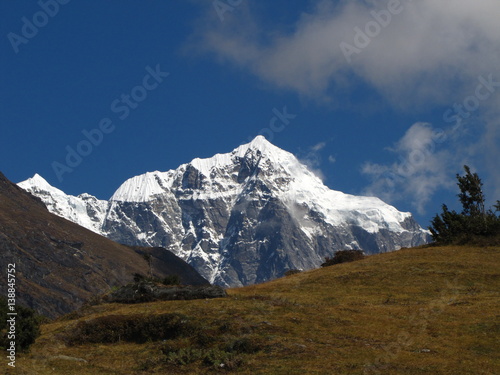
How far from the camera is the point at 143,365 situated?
36.6 m

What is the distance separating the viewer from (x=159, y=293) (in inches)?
2078

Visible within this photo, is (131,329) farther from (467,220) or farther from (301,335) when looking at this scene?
(467,220)

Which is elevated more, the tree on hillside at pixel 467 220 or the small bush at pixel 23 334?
the tree on hillside at pixel 467 220

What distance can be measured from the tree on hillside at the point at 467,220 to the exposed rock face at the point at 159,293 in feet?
127

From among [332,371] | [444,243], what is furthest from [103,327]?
[444,243]

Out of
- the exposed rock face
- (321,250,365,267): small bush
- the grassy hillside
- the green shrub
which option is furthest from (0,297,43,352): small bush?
(321,250,365,267): small bush

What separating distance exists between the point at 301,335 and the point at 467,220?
4951 centimetres

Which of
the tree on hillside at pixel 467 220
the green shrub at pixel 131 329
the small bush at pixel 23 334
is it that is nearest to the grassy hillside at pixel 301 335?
the green shrub at pixel 131 329

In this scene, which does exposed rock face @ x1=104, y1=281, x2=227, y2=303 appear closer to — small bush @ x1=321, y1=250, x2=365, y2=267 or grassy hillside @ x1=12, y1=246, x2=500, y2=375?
grassy hillside @ x1=12, y1=246, x2=500, y2=375

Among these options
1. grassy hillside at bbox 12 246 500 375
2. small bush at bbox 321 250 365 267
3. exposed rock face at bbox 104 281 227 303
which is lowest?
grassy hillside at bbox 12 246 500 375

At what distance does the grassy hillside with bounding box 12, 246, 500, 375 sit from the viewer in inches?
1372

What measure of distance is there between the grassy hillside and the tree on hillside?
Answer: 2300 centimetres

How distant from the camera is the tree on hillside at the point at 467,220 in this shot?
79.6 m

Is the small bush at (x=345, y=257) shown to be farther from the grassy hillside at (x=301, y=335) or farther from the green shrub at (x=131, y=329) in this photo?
the green shrub at (x=131, y=329)
